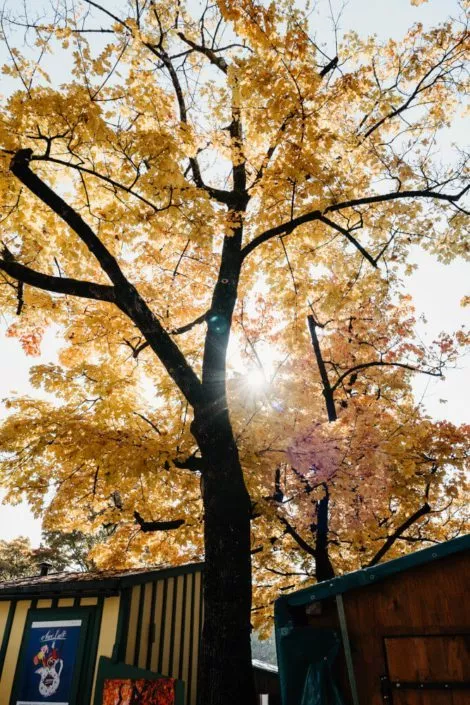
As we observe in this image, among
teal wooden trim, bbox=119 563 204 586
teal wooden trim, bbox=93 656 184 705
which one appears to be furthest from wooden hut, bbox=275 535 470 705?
teal wooden trim, bbox=119 563 204 586

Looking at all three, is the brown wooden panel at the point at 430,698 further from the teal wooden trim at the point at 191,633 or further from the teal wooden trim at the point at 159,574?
the teal wooden trim at the point at 191,633

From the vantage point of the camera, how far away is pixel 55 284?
6.11m

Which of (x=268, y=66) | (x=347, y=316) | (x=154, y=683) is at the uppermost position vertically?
(x=347, y=316)

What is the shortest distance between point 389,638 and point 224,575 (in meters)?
1.77

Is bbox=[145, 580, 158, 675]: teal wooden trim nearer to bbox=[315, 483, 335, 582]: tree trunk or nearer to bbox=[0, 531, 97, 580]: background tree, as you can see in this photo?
bbox=[315, 483, 335, 582]: tree trunk

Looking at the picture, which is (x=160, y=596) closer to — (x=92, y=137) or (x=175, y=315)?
(x=175, y=315)

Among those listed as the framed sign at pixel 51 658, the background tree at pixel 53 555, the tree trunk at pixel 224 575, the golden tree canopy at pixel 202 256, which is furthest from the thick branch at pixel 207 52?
the background tree at pixel 53 555

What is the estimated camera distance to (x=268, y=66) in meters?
6.17

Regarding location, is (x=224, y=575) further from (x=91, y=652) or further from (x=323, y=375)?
(x=323, y=375)

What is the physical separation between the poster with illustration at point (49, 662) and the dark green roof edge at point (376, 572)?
4158 mm

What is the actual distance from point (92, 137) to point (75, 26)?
158cm

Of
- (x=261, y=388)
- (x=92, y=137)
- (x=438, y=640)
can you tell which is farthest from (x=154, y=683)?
(x=92, y=137)

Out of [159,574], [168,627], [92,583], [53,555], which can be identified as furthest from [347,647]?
[53,555]

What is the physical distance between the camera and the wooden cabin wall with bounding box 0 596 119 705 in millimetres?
6773
